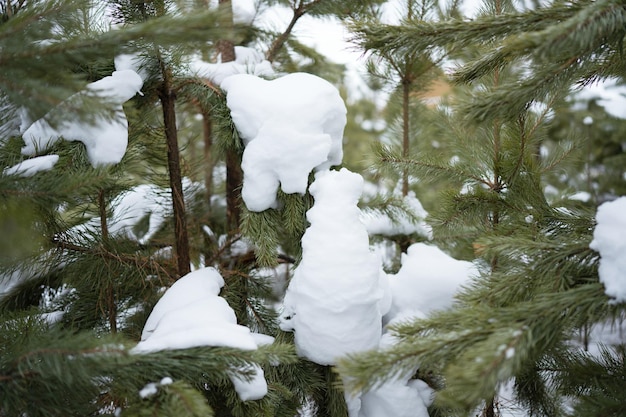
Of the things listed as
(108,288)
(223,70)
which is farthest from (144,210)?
(223,70)

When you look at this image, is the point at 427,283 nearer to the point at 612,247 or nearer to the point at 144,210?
the point at 612,247

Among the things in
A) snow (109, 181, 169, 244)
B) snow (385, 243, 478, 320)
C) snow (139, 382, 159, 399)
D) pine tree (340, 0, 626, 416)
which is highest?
pine tree (340, 0, 626, 416)

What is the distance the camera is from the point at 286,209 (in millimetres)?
1469

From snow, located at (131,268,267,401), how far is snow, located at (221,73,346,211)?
1.02ft

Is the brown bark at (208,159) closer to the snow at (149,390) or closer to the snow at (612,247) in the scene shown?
the snow at (149,390)

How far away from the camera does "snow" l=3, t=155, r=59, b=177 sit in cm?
106

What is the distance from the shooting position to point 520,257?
1194 millimetres

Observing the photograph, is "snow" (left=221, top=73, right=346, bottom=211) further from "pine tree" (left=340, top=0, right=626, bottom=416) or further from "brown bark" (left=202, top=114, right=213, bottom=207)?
"brown bark" (left=202, top=114, right=213, bottom=207)

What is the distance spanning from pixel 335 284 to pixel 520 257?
0.50m

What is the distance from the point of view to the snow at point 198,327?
1.10 meters

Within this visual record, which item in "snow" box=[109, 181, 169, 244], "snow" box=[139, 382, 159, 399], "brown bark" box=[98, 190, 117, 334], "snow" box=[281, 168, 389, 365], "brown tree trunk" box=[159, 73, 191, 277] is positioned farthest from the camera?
"snow" box=[109, 181, 169, 244]

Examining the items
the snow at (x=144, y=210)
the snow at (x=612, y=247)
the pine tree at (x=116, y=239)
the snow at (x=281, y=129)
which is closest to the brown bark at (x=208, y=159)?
the pine tree at (x=116, y=239)

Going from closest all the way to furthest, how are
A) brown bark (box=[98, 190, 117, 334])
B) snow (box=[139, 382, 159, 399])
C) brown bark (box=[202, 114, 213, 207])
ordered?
snow (box=[139, 382, 159, 399]) → brown bark (box=[98, 190, 117, 334]) → brown bark (box=[202, 114, 213, 207])

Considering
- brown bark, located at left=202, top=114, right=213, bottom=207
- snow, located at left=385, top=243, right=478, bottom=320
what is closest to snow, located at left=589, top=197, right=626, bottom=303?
snow, located at left=385, top=243, right=478, bottom=320
